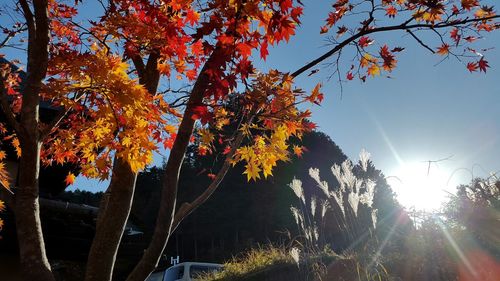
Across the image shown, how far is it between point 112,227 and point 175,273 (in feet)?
33.7

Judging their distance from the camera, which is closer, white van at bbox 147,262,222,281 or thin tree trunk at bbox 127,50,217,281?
thin tree trunk at bbox 127,50,217,281

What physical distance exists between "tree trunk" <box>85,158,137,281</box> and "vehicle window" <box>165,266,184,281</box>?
9745 millimetres

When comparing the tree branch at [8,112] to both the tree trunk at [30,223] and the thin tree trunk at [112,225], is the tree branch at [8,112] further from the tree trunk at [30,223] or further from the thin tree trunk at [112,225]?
the thin tree trunk at [112,225]

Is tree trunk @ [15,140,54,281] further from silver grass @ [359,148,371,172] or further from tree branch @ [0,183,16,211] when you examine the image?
silver grass @ [359,148,371,172]

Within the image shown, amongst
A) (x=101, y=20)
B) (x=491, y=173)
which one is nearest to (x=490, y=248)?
(x=491, y=173)

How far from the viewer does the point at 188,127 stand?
102 inches

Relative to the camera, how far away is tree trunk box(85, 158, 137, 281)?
272 centimetres

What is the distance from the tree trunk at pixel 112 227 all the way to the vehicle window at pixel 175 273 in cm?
975

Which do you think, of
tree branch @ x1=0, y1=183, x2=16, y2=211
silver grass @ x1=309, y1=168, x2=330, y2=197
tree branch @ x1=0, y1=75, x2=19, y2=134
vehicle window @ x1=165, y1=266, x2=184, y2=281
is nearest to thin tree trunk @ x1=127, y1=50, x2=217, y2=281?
tree branch @ x1=0, y1=183, x2=16, y2=211

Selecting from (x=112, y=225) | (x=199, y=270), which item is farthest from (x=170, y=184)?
(x=199, y=270)

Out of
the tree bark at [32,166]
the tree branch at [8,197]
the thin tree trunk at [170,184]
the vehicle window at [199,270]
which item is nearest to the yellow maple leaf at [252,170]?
the thin tree trunk at [170,184]

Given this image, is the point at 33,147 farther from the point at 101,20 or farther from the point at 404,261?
the point at 404,261

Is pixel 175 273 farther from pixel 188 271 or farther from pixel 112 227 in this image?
pixel 112 227

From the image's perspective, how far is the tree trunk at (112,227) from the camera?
2.72 meters
